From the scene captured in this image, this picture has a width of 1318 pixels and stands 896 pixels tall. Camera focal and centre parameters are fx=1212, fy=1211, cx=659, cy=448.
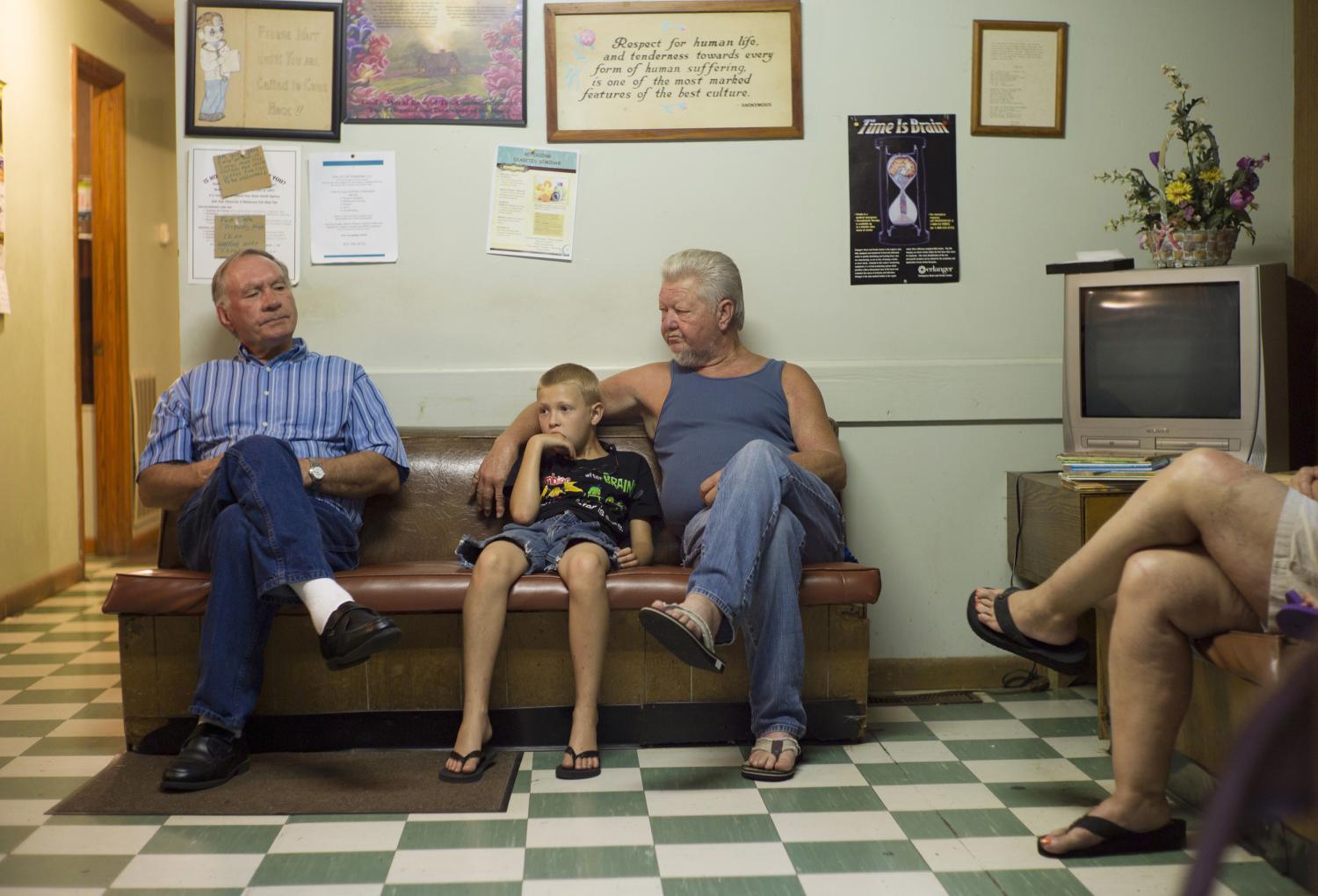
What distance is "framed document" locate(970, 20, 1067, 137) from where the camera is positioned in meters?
3.47

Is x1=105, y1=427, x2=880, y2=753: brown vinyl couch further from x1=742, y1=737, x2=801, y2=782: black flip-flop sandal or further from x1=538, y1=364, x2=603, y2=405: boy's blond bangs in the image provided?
x1=538, y1=364, x2=603, y2=405: boy's blond bangs

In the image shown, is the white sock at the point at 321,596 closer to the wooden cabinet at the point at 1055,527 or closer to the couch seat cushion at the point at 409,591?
the couch seat cushion at the point at 409,591

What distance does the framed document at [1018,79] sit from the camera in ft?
11.4

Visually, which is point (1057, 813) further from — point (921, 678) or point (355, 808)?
point (355, 808)

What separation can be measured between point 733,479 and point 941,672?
1.21 metres

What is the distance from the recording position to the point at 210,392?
3.02m

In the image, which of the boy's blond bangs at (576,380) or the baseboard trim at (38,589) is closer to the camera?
the boy's blond bangs at (576,380)

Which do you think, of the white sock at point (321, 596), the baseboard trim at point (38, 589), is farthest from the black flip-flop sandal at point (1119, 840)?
the baseboard trim at point (38, 589)

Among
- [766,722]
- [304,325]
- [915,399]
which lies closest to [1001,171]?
[915,399]

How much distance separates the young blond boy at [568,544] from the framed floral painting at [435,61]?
2.74 ft

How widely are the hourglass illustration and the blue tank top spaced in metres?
0.60

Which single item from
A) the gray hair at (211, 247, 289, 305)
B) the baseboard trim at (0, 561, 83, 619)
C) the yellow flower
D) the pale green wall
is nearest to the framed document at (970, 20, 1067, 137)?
the pale green wall

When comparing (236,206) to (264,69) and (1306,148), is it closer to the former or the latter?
(264,69)

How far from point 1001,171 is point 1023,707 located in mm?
1516
